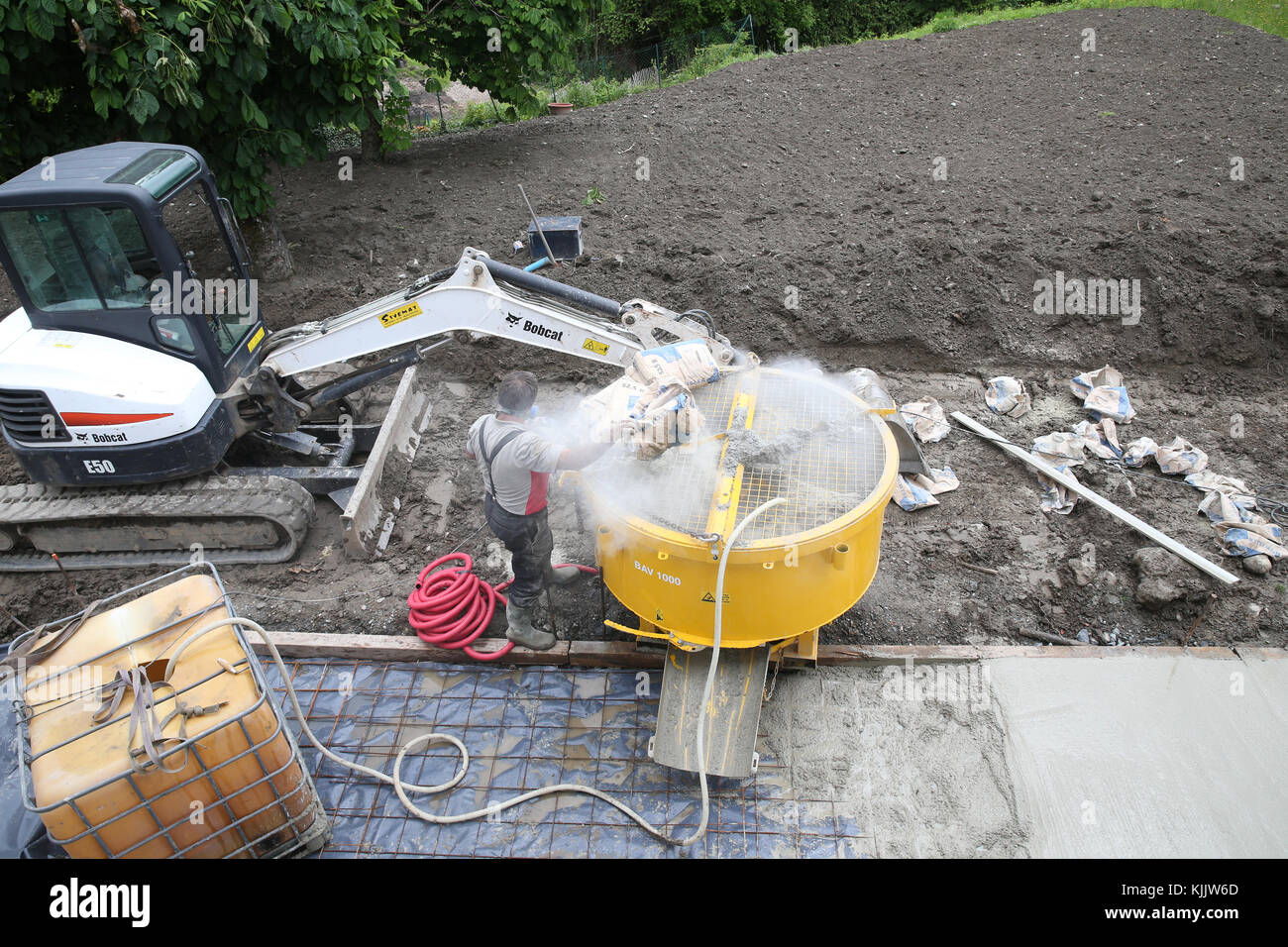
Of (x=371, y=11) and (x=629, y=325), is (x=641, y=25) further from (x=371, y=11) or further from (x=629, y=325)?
(x=629, y=325)

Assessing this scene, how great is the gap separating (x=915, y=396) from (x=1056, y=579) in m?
2.36

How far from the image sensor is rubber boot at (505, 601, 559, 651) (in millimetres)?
4758

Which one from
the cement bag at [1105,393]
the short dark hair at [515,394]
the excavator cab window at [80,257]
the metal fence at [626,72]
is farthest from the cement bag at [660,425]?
the metal fence at [626,72]

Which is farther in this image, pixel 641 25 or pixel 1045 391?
pixel 641 25

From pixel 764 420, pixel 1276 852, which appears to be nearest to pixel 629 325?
pixel 764 420

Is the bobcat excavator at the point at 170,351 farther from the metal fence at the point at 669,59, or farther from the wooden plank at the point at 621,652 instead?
the metal fence at the point at 669,59

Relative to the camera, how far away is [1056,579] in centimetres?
540

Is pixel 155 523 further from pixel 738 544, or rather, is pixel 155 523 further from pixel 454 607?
pixel 738 544

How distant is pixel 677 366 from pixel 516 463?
1.04 metres

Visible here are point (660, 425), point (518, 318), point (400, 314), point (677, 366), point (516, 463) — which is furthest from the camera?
point (400, 314)

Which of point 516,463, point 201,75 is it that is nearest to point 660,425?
point 516,463

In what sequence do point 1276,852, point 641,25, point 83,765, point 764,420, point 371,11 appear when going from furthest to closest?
1. point 641,25
2. point 371,11
3. point 764,420
4. point 1276,852
5. point 83,765

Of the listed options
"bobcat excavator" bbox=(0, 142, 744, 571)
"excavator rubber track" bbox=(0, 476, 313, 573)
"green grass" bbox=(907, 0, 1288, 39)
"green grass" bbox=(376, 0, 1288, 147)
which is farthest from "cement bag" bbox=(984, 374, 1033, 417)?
"green grass" bbox=(907, 0, 1288, 39)

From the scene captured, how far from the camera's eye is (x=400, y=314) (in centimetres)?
523
